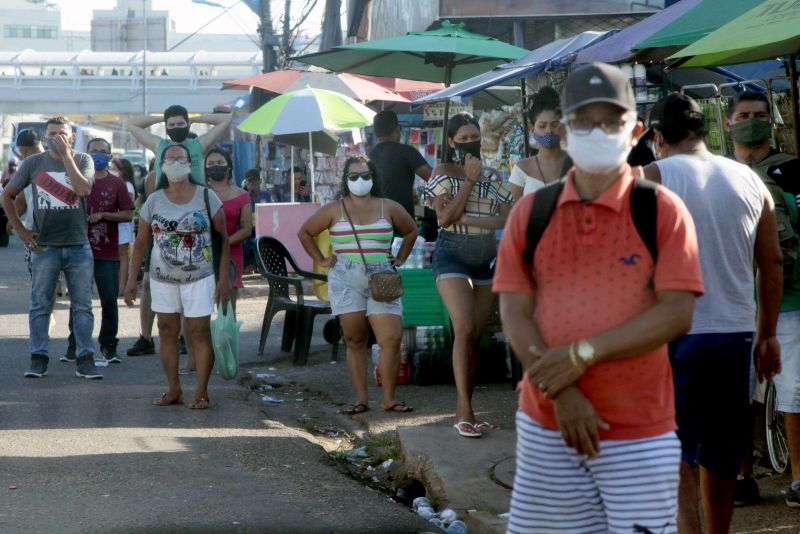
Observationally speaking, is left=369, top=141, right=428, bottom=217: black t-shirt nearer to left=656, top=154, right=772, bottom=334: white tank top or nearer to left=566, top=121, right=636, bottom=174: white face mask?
left=656, top=154, right=772, bottom=334: white tank top

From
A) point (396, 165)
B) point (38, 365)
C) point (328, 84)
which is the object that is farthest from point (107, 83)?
point (38, 365)

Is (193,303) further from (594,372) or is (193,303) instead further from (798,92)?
(594,372)

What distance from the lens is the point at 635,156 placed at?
5664 mm

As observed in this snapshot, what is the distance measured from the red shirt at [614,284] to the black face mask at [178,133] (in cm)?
719


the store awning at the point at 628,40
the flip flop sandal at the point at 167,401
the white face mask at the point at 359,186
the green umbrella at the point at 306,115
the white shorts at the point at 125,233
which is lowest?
the flip flop sandal at the point at 167,401

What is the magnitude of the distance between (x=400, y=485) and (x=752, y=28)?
10.3 ft

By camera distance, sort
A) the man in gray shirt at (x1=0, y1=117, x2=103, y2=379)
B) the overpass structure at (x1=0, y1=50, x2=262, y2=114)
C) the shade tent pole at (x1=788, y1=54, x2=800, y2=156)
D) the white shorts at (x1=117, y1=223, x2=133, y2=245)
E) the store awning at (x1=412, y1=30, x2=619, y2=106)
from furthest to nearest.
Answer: the overpass structure at (x1=0, y1=50, x2=262, y2=114), the white shorts at (x1=117, y1=223, x2=133, y2=245), the man in gray shirt at (x1=0, y1=117, x2=103, y2=379), the store awning at (x1=412, y1=30, x2=619, y2=106), the shade tent pole at (x1=788, y1=54, x2=800, y2=156)

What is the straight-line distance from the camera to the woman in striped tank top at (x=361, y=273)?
27.9 ft

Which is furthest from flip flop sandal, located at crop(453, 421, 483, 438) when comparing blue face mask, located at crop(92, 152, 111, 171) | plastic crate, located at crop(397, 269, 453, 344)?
blue face mask, located at crop(92, 152, 111, 171)

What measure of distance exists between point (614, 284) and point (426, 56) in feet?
28.8

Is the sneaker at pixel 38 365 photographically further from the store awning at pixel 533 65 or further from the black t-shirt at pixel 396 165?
the store awning at pixel 533 65

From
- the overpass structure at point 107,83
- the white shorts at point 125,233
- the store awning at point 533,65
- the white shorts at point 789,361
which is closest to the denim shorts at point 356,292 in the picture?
the store awning at point 533,65

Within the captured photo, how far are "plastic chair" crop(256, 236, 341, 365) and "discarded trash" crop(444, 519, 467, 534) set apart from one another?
512 cm

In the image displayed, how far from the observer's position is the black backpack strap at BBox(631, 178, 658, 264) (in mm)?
3316
